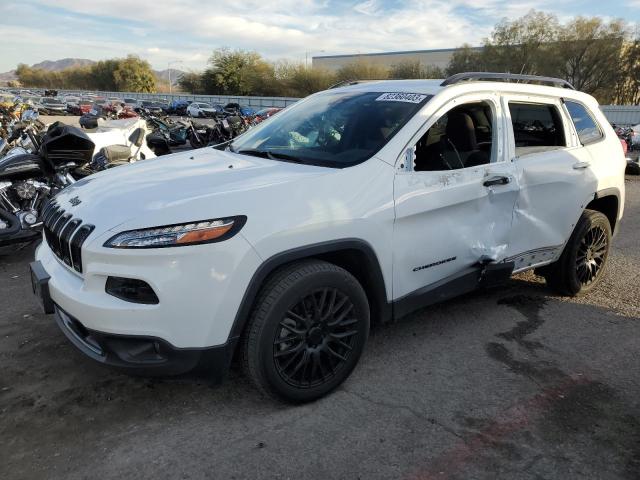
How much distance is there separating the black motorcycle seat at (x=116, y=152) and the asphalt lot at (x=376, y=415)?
326 cm

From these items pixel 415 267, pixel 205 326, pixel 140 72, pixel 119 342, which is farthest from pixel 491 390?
pixel 140 72

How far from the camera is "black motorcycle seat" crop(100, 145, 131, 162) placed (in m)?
6.84

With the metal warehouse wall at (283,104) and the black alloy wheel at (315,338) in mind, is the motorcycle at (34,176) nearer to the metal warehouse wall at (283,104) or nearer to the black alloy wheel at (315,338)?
the black alloy wheel at (315,338)

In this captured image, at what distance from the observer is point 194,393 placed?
310 cm

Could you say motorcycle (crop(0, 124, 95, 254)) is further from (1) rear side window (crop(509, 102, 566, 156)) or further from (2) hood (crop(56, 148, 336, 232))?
(1) rear side window (crop(509, 102, 566, 156))

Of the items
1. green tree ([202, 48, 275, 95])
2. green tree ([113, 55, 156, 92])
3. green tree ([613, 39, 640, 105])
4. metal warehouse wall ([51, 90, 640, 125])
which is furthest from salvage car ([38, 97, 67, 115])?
green tree ([113, 55, 156, 92])

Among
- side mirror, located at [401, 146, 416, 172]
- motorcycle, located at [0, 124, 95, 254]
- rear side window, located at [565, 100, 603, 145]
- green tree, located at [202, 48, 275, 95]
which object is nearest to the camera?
side mirror, located at [401, 146, 416, 172]

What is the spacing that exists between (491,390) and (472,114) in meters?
1.90

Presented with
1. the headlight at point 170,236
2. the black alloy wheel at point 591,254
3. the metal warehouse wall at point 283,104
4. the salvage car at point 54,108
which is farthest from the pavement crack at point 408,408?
the salvage car at point 54,108

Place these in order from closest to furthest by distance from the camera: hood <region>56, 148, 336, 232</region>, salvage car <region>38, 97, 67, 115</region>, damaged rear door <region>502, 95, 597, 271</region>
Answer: hood <region>56, 148, 336, 232</region>, damaged rear door <region>502, 95, 597, 271</region>, salvage car <region>38, 97, 67, 115</region>

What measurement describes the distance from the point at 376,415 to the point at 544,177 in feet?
7.53

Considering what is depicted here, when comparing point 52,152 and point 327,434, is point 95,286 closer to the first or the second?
point 327,434

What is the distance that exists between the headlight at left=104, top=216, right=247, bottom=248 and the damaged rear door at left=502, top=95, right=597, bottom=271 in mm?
2379

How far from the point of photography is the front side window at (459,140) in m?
3.38
